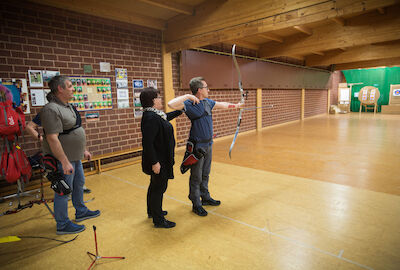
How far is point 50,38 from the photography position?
3.47 metres

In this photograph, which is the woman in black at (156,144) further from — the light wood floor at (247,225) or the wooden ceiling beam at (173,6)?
the wooden ceiling beam at (173,6)

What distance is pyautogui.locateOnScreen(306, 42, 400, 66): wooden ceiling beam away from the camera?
7.21m

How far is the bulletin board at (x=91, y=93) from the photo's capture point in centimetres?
377

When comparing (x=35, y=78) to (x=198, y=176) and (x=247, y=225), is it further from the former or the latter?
(x=247, y=225)

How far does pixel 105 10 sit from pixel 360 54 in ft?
26.3

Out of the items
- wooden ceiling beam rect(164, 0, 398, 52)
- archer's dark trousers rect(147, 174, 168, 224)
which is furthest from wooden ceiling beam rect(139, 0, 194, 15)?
archer's dark trousers rect(147, 174, 168, 224)

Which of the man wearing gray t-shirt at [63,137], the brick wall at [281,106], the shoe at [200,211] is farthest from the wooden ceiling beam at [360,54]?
the man wearing gray t-shirt at [63,137]

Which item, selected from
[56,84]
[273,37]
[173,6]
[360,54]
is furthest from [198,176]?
[360,54]

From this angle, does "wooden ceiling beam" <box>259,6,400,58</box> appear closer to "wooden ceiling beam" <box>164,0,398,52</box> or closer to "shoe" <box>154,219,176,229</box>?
"wooden ceiling beam" <box>164,0,398,52</box>

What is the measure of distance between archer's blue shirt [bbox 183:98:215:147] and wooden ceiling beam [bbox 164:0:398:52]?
1.89 meters

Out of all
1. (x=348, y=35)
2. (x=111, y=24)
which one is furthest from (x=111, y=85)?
Result: (x=348, y=35)

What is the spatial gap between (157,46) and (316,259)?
4.45 metres

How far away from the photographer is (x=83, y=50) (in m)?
3.81

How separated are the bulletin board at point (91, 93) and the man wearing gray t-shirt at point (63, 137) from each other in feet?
6.05
